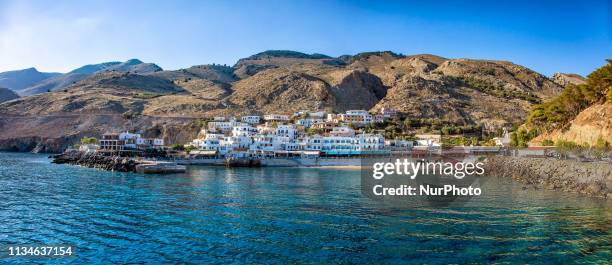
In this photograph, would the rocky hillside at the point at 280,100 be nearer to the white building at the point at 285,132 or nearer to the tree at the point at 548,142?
the white building at the point at 285,132

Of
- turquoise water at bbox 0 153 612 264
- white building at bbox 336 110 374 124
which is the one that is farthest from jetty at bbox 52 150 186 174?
white building at bbox 336 110 374 124

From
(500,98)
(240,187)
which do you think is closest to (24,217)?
(240,187)

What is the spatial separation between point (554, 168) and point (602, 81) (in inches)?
973

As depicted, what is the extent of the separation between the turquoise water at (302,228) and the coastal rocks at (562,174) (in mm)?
2582

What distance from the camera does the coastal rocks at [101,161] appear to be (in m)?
60.1

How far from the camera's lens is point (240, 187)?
131 ft

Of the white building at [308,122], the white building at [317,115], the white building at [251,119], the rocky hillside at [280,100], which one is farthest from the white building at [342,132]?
the rocky hillside at [280,100]

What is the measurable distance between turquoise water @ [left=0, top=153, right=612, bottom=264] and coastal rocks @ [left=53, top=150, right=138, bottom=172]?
27.2 metres

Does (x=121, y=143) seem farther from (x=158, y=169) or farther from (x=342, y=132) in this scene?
(x=342, y=132)

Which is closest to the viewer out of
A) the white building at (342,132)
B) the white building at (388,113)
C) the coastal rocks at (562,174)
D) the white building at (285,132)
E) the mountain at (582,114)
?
the coastal rocks at (562,174)

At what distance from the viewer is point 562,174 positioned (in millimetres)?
38000

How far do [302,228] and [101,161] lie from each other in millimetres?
57009

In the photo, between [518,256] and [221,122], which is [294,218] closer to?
[518,256]

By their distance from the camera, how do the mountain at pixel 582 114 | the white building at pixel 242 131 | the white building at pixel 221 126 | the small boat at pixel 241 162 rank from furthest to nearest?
the white building at pixel 221 126 < the white building at pixel 242 131 < the small boat at pixel 241 162 < the mountain at pixel 582 114
